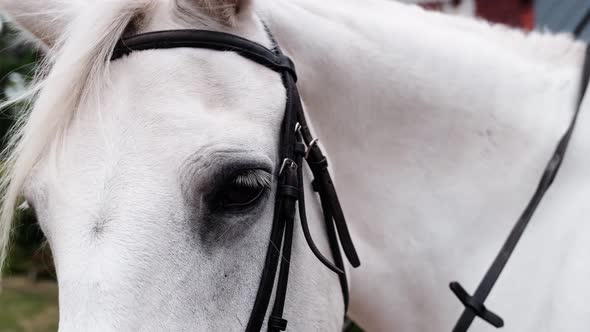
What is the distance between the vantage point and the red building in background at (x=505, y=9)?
18.7ft

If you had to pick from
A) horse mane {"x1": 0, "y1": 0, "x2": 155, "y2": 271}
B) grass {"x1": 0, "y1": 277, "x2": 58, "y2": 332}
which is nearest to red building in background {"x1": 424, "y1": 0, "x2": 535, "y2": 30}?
horse mane {"x1": 0, "y1": 0, "x2": 155, "y2": 271}

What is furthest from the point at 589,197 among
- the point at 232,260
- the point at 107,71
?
the point at 107,71

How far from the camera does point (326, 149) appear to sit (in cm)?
176

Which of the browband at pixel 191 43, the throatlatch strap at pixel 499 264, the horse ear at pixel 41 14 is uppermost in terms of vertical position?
the browband at pixel 191 43

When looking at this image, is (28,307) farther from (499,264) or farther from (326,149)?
(499,264)

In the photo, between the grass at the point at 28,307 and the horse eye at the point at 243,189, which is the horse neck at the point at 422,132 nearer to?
the horse eye at the point at 243,189

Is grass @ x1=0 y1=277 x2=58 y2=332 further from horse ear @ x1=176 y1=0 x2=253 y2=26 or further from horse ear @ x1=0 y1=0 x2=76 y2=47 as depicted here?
horse ear @ x1=176 y1=0 x2=253 y2=26

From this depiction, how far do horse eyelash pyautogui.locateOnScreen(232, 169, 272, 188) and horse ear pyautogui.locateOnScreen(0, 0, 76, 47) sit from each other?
0.71 m

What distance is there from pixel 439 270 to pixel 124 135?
108 centimetres

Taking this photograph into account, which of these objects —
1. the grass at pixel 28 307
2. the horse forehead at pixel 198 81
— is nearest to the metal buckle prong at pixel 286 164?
the horse forehead at pixel 198 81

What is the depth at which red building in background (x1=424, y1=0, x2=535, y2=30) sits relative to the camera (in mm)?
5695

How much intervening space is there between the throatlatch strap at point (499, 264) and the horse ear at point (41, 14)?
54.8 inches

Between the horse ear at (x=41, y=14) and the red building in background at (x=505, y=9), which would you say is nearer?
the horse ear at (x=41, y=14)

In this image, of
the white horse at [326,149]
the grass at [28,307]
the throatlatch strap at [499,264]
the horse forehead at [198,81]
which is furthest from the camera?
the grass at [28,307]
